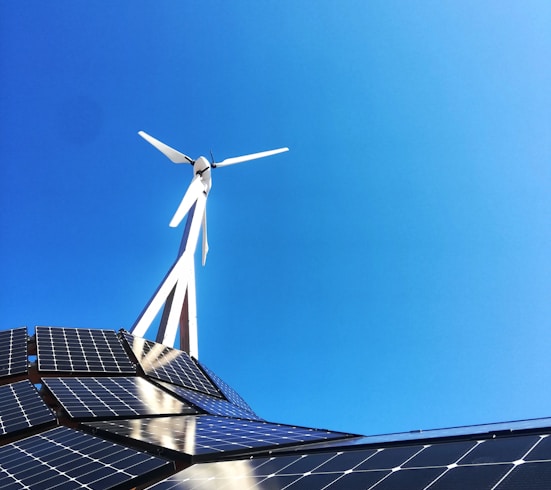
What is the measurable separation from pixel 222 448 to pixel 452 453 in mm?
6958

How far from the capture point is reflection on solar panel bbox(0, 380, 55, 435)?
1956cm

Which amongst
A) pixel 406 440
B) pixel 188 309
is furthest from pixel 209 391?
pixel 406 440

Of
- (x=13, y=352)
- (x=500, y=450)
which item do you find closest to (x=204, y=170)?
(x=13, y=352)

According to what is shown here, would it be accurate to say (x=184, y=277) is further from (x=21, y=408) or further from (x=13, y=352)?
(x=21, y=408)

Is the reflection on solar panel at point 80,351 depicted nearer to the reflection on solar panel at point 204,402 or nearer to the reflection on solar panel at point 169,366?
the reflection on solar panel at point 169,366

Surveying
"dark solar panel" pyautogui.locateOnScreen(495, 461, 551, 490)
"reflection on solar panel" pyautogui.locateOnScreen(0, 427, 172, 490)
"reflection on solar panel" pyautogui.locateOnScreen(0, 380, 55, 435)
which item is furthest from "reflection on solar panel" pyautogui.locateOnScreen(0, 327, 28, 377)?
"dark solar panel" pyautogui.locateOnScreen(495, 461, 551, 490)

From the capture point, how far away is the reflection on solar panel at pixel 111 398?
21609 millimetres

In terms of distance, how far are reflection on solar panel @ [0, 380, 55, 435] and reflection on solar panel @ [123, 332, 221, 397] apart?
23.2ft

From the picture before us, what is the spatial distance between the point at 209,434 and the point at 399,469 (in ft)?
30.4

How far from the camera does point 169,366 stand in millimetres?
32438

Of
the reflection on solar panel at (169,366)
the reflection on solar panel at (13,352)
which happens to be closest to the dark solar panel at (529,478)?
the reflection on solar panel at (169,366)

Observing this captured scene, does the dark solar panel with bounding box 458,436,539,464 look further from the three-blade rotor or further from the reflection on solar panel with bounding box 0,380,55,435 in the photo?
the three-blade rotor

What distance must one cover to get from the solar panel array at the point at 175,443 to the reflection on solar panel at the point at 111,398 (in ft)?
0.20

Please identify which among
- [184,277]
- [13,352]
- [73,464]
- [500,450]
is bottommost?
[500,450]
